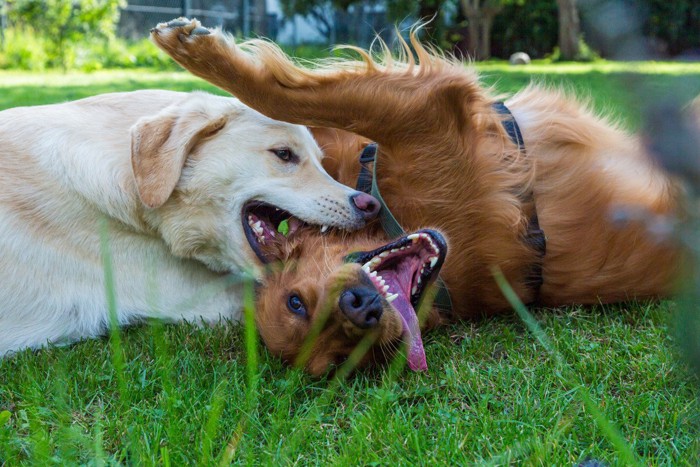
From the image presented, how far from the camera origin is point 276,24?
2292cm

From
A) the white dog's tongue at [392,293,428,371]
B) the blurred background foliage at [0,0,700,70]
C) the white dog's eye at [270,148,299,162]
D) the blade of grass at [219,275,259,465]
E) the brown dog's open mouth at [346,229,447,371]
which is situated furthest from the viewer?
the blurred background foliage at [0,0,700,70]

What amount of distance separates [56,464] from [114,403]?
1.46ft

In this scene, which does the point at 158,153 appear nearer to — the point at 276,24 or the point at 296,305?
the point at 296,305

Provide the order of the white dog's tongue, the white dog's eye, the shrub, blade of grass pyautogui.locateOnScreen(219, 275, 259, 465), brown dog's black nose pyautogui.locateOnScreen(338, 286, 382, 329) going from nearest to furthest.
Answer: blade of grass pyautogui.locateOnScreen(219, 275, 259, 465) → brown dog's black nose pyautogui.locateOnScreen(338, 286, 382, 329) → the white dog's tongue → the white dog's eye → the shrub

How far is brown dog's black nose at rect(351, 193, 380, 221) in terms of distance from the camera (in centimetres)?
294

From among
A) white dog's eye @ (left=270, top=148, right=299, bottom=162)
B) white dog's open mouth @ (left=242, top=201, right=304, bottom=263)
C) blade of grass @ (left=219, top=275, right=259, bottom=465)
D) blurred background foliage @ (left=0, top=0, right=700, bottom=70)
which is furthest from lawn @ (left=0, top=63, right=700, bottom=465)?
blurred background foliage @ (left=0, top=0, right=700, bottom=70)

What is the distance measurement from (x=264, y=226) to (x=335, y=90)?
64 cm

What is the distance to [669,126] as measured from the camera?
0.64 meters

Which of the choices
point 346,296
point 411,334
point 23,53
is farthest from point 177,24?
point 23,53

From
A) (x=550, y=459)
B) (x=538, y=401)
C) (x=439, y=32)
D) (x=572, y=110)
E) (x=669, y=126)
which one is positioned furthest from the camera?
(x=439, y=32)

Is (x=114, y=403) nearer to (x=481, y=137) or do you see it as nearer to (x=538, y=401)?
(x=538, y=401)

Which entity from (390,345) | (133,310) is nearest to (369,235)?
(390,345)

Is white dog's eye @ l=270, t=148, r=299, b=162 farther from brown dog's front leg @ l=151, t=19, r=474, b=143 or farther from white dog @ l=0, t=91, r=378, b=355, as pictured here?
brown dog's front leg @ l=151, t=19, r=474, b=143

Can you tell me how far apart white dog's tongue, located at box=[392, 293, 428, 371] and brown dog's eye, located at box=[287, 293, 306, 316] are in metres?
0.32
